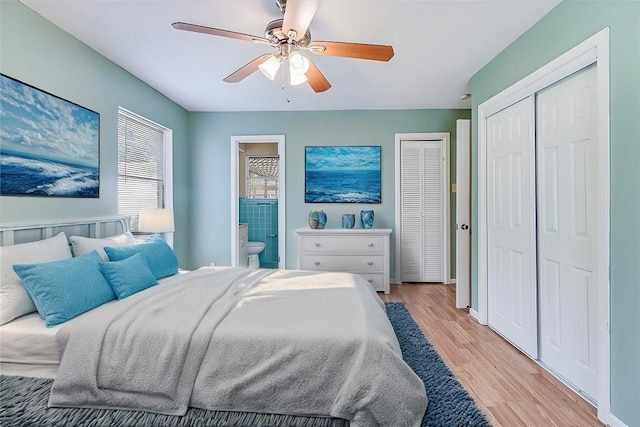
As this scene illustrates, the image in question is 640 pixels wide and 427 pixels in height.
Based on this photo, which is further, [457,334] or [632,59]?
[457,334]

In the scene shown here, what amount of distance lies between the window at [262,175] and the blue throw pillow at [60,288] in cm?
413

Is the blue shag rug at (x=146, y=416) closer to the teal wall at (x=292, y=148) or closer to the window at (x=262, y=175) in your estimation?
the teal wall at (x=292, y=148)

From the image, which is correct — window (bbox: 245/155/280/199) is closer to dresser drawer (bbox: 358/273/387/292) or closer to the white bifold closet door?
the white bifold closet door

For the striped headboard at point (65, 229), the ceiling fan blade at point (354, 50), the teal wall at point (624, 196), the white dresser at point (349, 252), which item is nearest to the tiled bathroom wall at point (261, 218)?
the white dresser at point (349, 252)

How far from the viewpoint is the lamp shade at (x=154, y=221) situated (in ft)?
10.2

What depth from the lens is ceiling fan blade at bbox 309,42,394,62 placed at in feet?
6.25

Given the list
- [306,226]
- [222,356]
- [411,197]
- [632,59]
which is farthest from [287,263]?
[632,59]

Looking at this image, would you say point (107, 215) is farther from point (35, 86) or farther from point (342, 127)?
point (342, 127)

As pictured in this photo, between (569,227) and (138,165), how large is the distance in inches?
158

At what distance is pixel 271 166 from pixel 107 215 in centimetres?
342

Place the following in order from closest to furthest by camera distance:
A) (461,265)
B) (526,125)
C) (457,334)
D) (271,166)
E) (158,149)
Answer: (526,125) < (457,334) < (461,265) < (158,149) < (271,166)

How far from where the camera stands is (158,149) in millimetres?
3971

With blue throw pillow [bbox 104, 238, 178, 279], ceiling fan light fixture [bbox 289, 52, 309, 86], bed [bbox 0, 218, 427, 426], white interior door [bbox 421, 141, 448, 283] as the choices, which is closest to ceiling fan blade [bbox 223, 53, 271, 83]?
ceiling fan light fixture [bbox 289, 52, 309, 86]

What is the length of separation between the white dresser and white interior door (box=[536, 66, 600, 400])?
1948mm
